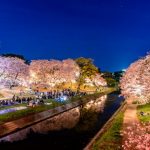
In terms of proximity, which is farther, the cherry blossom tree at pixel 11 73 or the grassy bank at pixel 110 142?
the cherry blossom tree at pixel 11 73

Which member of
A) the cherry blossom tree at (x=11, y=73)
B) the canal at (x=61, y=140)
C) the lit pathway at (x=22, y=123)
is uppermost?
the cherry blossom tree at (x=11, y=73)

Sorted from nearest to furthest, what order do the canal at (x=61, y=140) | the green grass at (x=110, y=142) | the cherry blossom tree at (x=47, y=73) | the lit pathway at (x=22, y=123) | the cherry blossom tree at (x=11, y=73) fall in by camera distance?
the green grass at (x=110, y=142) → the canal at (x=61, y=140) → the lit pathway at (x=22, y=123) → the cherry blossom tree at (x=11, y=73) → the cherry blossom tree at (x=47, y=73)

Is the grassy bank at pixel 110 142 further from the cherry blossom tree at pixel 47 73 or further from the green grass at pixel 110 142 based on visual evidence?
the cherry blossom tree at pixel 47 73

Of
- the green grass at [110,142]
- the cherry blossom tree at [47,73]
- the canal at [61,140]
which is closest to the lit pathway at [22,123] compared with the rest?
the canal at [61,140]

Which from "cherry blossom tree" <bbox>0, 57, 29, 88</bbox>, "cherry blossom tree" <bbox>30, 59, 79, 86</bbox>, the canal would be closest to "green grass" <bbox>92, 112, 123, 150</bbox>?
the canal

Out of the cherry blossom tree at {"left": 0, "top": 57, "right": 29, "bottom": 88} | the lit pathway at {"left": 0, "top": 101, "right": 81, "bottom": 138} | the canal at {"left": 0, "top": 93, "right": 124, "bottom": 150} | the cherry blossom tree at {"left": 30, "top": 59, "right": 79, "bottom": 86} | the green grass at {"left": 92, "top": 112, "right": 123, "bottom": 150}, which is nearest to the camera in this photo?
the green grass at {"left": 92, "top": 112, "right": 123, "bottom": 150}

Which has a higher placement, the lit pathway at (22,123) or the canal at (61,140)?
the lit pathway at (22,123)

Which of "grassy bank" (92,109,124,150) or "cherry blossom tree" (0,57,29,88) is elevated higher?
"cherry blossom tree" (0,57,29,88)

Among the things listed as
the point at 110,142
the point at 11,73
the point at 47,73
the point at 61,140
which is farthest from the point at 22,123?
the point at 47,73

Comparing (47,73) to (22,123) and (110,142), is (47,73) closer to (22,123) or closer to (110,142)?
(22,123)

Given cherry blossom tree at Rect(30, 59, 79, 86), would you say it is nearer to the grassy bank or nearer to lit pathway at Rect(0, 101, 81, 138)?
lit pathway at Rect(0, 101, 81, 138)

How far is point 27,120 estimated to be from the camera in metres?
45.3

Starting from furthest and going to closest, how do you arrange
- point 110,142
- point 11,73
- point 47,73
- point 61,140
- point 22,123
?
point 47,73 → point 11,73 → point 22,123 → point 61,140 → point 110,142

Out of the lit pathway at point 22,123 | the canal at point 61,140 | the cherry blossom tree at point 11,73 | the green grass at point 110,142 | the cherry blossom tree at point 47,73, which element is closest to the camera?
the green grass at point 110,142
